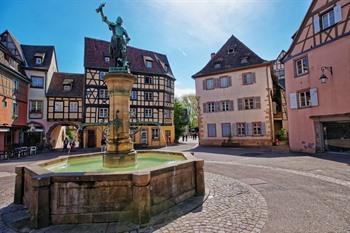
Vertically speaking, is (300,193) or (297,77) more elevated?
(297,77)

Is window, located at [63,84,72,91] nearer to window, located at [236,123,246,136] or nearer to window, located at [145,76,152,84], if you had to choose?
window, located at [145,76,152,84]

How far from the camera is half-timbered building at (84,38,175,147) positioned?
27.1 metres

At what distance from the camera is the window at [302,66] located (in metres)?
16.6

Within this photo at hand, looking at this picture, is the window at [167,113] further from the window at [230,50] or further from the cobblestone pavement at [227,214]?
the cobblestone pavement at [227,214]

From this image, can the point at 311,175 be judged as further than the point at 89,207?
Yes

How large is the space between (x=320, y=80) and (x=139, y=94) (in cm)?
2107

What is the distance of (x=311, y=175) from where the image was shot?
336 inches

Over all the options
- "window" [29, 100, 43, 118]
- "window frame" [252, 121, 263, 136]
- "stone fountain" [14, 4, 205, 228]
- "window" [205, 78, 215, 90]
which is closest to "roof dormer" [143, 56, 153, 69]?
"window" [205, 78, 215, 90]

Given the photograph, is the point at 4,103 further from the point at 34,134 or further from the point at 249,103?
the point at 249,103

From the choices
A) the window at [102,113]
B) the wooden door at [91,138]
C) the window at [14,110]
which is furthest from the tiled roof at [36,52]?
the wooden door at [91,138]

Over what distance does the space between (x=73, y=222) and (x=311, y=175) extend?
865 centimetres

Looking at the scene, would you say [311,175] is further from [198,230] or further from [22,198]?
[22,198]

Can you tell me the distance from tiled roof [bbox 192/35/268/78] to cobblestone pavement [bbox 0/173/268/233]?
21.1m

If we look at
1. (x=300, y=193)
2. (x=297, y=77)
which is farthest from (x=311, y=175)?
(x=297, y=77)
